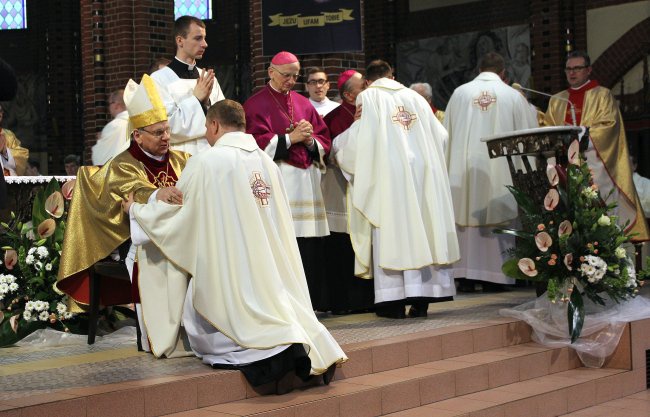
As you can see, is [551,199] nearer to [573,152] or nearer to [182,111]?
[573,152]

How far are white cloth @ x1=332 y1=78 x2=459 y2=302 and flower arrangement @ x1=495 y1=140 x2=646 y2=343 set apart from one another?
0.52 m

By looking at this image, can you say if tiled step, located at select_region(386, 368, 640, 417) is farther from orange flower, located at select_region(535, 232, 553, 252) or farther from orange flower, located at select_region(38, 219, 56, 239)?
orange flower, located at select_region(38, 219, 56, 239)

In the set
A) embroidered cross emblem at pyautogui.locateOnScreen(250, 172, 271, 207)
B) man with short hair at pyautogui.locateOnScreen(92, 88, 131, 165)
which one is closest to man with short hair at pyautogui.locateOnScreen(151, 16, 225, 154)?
embroidered cross emblem at pyautogui.locateOnScreen(250, 172, 271, 207)

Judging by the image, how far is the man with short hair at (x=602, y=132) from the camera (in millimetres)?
9516

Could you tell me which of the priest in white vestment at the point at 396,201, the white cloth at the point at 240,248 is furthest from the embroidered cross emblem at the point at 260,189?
the priest in white vestment at the point at 396,201

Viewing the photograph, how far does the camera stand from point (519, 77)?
15664 millimetres

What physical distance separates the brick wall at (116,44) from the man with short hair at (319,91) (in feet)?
11.0

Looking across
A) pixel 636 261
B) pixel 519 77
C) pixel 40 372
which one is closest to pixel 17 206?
pixel 40 372

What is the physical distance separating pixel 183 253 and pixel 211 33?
14383 mm

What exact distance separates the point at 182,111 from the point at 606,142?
13.7 ft

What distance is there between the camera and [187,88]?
7309mm

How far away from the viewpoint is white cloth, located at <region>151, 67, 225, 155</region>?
708 centimetres

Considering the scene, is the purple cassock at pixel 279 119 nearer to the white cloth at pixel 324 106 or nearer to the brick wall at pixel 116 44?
the white cloth at pixel 324 106

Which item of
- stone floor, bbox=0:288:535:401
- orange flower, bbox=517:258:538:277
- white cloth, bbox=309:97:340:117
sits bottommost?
stone floor, bbox=0:288:535:401
